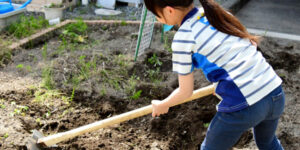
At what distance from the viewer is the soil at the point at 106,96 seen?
2490 millimetres

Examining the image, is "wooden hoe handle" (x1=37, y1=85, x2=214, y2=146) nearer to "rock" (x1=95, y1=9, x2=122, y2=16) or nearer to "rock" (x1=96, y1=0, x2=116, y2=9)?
"rock" (x1=95, y1=9, x2=122, y2=16)

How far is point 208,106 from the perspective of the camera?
2896mm

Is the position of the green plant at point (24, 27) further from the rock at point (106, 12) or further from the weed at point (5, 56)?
the rock at point (106, 12)

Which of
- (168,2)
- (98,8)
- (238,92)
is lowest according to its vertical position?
(98,8)

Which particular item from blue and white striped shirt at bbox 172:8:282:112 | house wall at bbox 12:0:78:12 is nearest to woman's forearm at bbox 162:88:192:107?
blue and white striped shirt at bbox 172:8:282:112

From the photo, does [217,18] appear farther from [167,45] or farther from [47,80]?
[167,45]

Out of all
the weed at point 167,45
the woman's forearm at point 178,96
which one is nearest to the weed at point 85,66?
the weed at point 167,45

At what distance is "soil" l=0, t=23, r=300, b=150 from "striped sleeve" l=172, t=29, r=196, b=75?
1.11 metres

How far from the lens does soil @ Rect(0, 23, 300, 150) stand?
249 cm

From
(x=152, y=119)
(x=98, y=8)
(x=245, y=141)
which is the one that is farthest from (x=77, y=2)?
(x=245, y=141)

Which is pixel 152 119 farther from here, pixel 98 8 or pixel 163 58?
pixel 98 8

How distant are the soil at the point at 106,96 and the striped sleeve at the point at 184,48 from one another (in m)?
1.11

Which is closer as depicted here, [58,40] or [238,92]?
[238,92]

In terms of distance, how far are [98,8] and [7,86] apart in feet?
12.6
